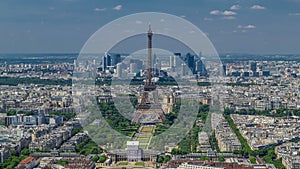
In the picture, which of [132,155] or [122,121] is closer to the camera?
[132,155]

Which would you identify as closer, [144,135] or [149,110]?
[144,135]

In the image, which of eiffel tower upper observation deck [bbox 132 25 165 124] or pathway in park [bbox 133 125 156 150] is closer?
pathway in park [bbox 133 125 156 150]

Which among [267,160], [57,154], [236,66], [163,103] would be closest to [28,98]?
[163,103]

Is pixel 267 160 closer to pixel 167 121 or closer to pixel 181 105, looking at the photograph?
pixel 167 121

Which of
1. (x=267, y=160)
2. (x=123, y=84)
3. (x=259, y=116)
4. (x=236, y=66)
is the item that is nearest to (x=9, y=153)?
(x=267, y=160)

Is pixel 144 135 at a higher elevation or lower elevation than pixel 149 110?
lower

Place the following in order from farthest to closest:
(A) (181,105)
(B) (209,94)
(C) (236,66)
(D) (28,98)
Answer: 1. (C) (236,66)
2. (D) (28,98)
3. (B) (209,94)
4. (A) (181,105)

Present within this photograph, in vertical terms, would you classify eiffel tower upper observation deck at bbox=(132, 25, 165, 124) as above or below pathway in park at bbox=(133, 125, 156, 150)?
above

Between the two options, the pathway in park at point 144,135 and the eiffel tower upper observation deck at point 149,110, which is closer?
the pathway in park at point 144,135

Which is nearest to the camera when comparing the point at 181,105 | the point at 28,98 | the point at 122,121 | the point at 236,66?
the point at 122,121

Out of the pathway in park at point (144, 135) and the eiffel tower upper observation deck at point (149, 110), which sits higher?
the eiffel tower upper observation deck at point (149, 110)

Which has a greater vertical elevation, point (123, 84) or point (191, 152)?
point (123, 84)
